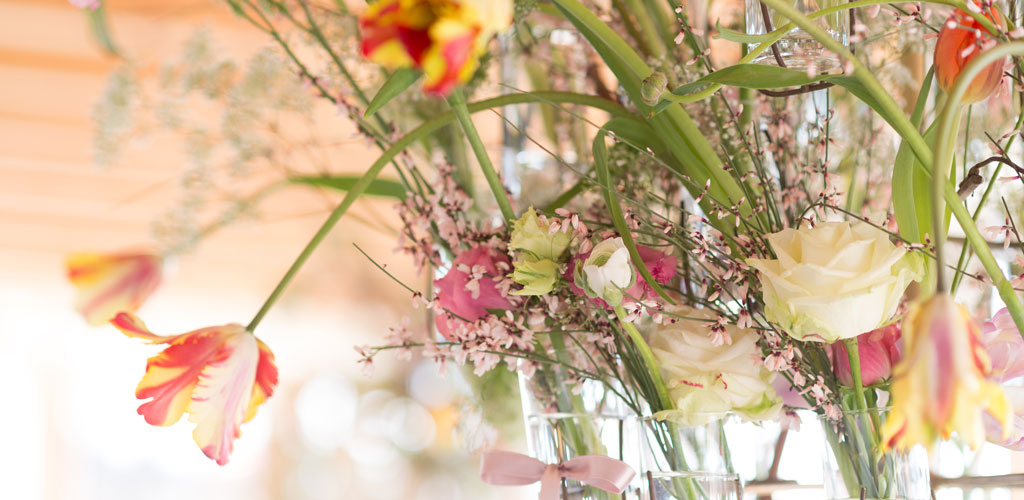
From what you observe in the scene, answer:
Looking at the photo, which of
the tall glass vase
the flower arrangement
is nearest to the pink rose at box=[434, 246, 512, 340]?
the flower arrangement

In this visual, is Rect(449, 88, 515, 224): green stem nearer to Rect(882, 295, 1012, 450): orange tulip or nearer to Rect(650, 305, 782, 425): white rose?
Rect(650, 305, 782, 425): white rose

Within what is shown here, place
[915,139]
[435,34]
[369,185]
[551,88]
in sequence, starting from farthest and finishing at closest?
[551,88] < [369,185] < [915,139] < [435,34]

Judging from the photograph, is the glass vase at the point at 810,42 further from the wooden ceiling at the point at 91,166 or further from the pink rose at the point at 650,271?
the wooden ceiling at the point at 91,166

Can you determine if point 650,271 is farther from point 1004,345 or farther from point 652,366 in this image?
point 1004,345

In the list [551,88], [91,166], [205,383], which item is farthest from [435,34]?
[91,166]

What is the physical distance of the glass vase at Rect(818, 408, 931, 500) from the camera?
42cm

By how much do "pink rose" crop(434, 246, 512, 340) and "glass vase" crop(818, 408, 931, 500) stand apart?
181 millimetres

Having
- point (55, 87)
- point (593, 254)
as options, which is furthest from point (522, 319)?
point (55, 87)

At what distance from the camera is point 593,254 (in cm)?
38

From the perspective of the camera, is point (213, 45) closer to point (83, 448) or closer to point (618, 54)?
point (618, 54)

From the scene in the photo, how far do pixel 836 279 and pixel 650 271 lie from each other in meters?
0.10

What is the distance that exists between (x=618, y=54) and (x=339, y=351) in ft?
8.07

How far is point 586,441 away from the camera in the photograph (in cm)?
52

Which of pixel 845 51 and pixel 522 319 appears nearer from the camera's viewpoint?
pixel 845 51
